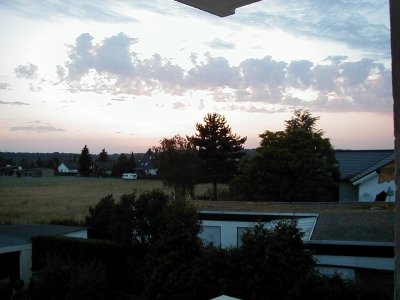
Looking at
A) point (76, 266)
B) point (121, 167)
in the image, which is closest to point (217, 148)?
point (76, 266)

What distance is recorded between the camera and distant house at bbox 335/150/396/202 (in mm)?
30547

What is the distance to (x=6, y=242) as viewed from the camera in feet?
66.6

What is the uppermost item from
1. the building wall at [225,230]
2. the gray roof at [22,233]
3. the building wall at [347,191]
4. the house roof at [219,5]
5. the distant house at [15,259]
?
the house roof at [219,5]

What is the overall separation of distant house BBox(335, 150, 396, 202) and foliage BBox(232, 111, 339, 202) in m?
1.14

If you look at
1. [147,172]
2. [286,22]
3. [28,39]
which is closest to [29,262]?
[28,39]

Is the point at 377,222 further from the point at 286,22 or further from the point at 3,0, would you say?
the point at 3,0

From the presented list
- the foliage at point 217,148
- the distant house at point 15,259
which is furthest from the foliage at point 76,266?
the foliage at point 217,148

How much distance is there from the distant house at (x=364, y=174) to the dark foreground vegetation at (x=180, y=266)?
52.1 feet

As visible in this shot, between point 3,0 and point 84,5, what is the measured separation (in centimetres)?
256

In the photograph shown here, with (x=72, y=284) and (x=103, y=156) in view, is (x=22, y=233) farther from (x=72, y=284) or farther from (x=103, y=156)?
(x=103, y=156)

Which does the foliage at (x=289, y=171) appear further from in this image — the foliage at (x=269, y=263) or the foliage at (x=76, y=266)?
the foliage at (x=269, y=263)

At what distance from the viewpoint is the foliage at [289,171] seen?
1388 inches

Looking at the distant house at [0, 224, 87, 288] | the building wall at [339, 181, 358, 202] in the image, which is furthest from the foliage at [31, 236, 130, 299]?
the building wall at [339, 181, 358, 202]

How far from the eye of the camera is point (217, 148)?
5206cm
